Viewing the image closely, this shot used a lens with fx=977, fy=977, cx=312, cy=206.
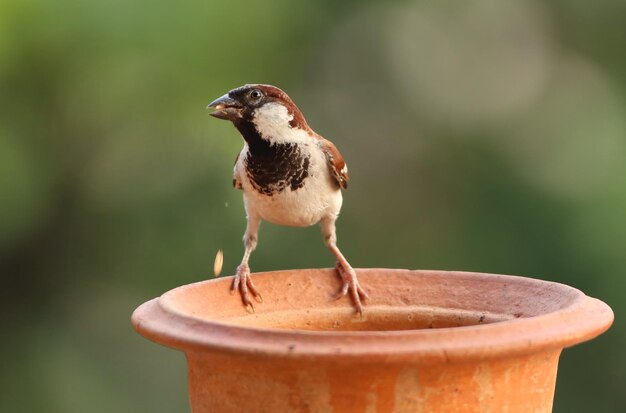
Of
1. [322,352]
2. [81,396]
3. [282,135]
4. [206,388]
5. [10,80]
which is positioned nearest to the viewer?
[322,352]

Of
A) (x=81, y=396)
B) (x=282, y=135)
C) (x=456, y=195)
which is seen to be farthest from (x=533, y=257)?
(x=81, y=396)

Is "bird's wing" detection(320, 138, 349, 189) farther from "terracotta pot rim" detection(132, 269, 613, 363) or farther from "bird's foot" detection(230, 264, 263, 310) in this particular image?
"terracotta pot rim" detection(132, 269, 613, 363)

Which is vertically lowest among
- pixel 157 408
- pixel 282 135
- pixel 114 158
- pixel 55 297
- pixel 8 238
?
pixel 157 408

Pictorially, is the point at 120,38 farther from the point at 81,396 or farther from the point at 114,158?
the point at 81,396

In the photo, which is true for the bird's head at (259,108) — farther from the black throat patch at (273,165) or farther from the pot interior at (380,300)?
the pot interior at (380,300)

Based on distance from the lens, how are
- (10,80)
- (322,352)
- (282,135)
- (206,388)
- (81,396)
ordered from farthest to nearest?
1. (81,396)
2. (10,80)
3. (282,135)
4. (206,388)
5. (322,352)

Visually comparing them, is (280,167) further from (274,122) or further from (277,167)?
(274,122)
